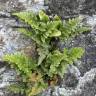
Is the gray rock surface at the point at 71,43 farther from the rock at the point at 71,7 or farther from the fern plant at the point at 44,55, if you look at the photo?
the fern plant at the point at 44,55

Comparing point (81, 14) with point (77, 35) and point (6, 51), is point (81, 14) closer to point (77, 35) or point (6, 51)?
point (77, 35)

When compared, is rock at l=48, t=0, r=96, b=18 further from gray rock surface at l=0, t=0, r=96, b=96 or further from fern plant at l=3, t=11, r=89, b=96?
fern plant at l=3, t=11, r=89, b=96

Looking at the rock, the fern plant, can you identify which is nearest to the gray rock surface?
the rock

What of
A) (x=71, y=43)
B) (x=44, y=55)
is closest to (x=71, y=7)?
(x=71, y=43)

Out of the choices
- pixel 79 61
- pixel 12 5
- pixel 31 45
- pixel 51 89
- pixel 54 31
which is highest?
pixel 12 5

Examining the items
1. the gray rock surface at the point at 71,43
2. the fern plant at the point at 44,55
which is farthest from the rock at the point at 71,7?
the fern plant at the point at 44,55

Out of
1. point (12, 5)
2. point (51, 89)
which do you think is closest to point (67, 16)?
point (12, 5)

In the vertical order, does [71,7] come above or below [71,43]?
above

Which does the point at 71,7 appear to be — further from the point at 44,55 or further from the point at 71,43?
the point at 44,55
